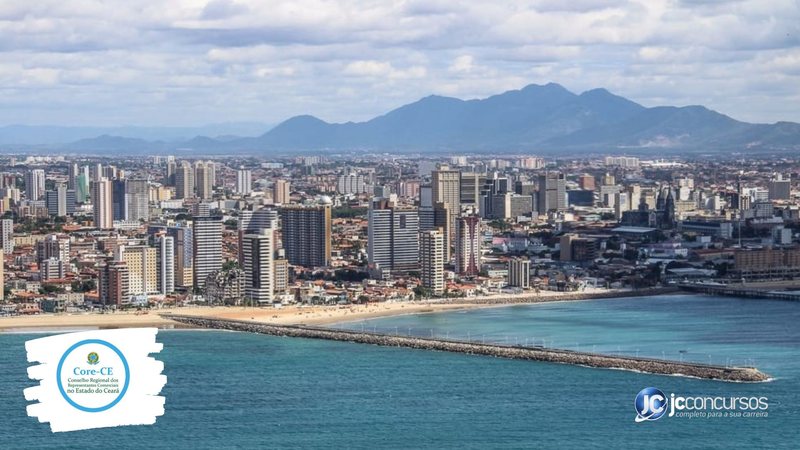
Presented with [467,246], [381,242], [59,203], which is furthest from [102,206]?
[467,246]

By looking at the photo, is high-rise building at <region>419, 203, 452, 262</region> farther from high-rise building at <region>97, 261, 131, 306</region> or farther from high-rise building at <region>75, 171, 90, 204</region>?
high-rise building at <region>75, 171, 90, 204</region>

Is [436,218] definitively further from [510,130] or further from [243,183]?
[510,130]

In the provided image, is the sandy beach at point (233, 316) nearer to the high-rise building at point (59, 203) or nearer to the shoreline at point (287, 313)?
the shoreline at point (287, 313)

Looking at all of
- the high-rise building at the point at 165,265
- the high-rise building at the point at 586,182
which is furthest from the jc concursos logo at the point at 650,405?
the high-rise building at the point at 586,182

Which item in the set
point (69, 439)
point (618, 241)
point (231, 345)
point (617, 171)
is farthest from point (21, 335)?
point (617, 171)

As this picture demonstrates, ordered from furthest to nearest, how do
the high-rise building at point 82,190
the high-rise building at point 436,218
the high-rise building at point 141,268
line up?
the high-rise building at point 82,190, the high-rise building at point 436,218, the high-rise building at point 141,268

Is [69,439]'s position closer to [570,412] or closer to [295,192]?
[570,412]
